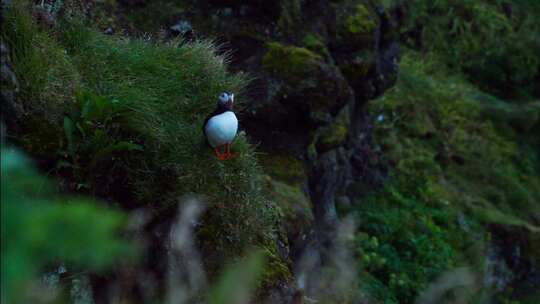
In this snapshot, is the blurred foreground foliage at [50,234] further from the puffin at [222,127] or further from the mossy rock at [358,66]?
the mossy rock at [358,66]

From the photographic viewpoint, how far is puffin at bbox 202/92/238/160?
3.72m

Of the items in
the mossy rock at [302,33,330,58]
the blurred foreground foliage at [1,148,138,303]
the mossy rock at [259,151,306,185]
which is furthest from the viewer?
the mossy rock at [302,33,330,58]

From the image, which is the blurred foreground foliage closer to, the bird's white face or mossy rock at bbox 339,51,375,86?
the bird's white face

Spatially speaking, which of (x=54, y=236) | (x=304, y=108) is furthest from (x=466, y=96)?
(x=54, y=236)

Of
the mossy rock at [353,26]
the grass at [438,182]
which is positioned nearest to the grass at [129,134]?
Result: the mossy rock at [353,26]

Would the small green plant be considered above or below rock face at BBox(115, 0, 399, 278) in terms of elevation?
above

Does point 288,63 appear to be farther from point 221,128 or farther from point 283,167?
point 221,128

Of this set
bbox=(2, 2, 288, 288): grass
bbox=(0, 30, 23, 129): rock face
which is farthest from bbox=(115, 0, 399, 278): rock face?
bbox=(0, 30, 23, 129): rock face

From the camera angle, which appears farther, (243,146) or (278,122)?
(278,122)

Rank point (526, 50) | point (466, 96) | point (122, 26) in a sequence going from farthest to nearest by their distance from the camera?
1. point (526, 50)
2. point (466, 96)
3. point (122, 26)

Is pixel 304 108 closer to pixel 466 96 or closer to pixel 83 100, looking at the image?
pixel 83 100

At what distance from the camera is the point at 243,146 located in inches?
164

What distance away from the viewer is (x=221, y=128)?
12.1 ft

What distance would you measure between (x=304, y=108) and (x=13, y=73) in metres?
3.29
